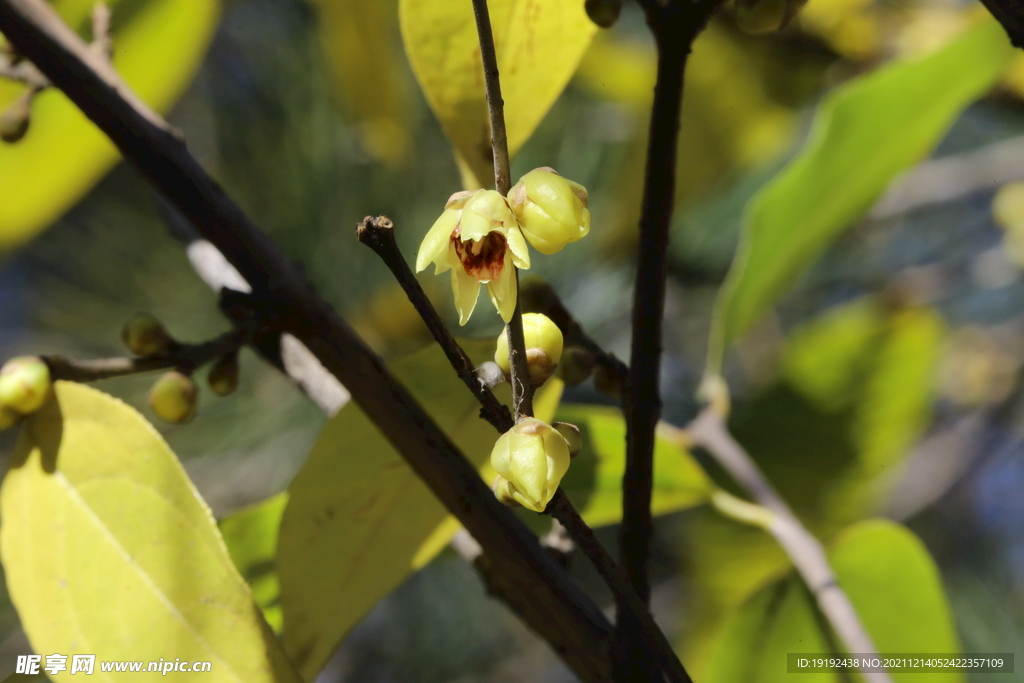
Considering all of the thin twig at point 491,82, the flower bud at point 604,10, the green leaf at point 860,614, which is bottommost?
the green leaf at point 860,614

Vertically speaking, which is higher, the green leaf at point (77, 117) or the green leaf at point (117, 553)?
the green leaf at point (77, 117)

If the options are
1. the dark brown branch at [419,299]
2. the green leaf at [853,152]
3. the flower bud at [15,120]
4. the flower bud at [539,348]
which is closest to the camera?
the dark brown branch at [419,299]

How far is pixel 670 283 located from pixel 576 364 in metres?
1.25

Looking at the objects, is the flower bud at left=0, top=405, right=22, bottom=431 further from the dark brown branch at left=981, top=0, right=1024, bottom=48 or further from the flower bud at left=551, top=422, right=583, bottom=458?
the dark brown branch at left=981, top=0, right=1024, bottom=48

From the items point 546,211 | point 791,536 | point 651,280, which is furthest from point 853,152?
point 546,211

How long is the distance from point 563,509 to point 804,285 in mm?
1632

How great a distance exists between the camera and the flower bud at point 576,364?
0.46 m

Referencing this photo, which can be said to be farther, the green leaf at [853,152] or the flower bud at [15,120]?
the green leaf at [853,152]

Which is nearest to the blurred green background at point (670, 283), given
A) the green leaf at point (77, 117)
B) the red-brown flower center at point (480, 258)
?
the green leaf at point (77, 117)

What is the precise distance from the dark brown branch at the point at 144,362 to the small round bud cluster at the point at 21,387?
0.4 inches

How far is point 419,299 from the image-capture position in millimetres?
260

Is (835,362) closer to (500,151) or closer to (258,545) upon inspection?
(258,545)

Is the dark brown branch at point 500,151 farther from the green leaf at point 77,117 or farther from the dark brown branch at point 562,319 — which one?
the green leaf at point 77,117

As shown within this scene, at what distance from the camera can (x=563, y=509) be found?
0.31 m
